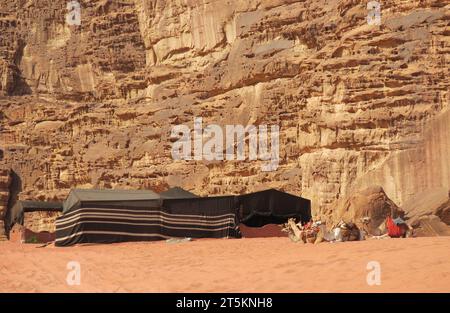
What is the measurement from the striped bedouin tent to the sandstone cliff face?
18.2 ft

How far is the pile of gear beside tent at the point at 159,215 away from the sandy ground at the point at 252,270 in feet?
17.9

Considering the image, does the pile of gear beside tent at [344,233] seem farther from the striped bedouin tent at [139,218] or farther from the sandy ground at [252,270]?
the striped bedouin tent at [139,218]

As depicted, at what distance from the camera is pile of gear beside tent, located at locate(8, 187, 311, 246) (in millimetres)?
23828

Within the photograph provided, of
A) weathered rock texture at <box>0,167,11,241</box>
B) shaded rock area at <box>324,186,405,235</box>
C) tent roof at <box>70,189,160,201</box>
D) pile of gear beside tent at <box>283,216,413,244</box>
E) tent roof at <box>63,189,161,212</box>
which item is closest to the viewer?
pile of gear beside tent at <box>283,216,413,244</box>

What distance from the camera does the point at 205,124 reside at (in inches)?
1559

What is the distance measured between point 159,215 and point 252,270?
463 inches

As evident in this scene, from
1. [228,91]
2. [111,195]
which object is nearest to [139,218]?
[111,195]

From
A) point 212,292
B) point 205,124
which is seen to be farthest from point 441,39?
point 212,292

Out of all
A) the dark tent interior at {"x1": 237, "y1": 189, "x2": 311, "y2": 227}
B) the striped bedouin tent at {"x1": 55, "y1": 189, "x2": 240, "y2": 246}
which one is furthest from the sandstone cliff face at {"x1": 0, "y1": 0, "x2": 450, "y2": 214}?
the striped bedouin tent at {"x1": 55, "y1": 189, "x2": 240, "y2": 246}

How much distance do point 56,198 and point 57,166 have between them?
9.33ft

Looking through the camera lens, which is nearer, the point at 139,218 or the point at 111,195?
the point at 139,218

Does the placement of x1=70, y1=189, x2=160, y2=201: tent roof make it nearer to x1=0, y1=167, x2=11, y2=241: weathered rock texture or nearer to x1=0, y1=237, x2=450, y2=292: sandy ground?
x1=0, y1=237, x2=450, y2=292: sandy ground

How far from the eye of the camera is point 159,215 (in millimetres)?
24719

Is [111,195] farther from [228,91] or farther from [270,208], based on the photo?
[228,91]
